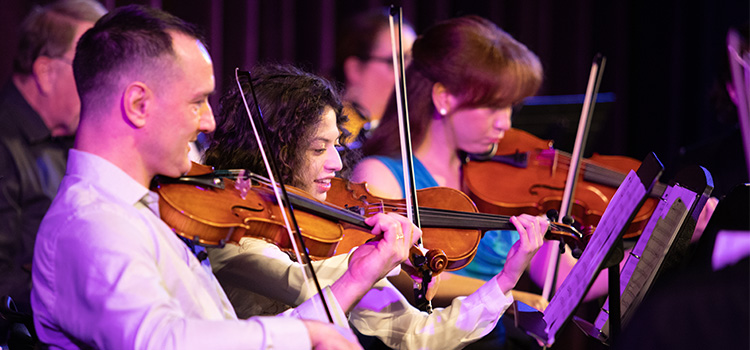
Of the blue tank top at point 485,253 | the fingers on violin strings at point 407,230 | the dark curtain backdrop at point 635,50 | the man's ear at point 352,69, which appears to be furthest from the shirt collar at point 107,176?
the dark curtain backdrop at point 635,50

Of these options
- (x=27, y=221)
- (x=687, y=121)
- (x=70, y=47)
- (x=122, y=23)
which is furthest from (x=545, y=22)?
(x=122, y=23)

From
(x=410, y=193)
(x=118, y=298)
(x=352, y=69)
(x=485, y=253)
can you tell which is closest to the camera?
(x=118, y=298)

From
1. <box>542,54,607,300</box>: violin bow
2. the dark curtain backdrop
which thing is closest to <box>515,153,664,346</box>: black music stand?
<box>542,54,607,300</box>: violin bow

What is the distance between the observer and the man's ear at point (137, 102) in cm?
115

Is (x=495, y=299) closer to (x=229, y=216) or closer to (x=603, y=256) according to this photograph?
(x=603, y=256)

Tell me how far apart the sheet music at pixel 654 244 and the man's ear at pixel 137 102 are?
91 cm

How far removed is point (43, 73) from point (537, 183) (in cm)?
167

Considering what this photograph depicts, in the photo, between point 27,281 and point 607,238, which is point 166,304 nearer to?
point 607,238

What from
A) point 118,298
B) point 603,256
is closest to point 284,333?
point 118,298

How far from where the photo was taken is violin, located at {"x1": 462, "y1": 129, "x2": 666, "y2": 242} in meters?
2.22

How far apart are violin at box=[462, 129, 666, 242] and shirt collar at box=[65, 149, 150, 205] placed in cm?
127

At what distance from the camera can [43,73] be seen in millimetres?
2393

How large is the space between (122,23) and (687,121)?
3.64 metres

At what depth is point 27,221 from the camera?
2.32 m
